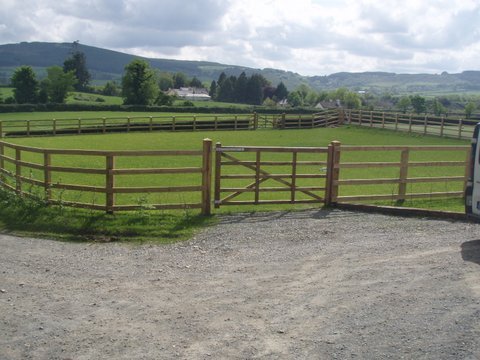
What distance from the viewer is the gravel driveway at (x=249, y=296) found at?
532cm

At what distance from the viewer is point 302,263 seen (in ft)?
26.9

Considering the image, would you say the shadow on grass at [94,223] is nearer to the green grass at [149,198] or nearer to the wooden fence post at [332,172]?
the green grass at [149,198]

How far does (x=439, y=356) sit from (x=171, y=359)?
2423 mm

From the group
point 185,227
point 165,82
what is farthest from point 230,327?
point 165,82

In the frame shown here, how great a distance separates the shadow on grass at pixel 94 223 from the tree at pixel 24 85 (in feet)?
284

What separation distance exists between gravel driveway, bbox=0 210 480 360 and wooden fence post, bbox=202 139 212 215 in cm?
130

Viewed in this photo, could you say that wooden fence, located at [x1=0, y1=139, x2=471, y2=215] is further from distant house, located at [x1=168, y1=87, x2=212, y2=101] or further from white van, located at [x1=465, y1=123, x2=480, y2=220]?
distant house, located at [x1=168, y1=87, x2=212, y2=101]

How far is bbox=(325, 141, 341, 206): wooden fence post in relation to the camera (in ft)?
40.0

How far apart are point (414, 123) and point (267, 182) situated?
107ft

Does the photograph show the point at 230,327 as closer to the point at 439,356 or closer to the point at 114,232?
the point at 439,356

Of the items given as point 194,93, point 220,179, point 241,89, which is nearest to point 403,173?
point 220,179

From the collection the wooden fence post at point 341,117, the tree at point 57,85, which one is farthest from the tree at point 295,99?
the wooden fence post at point 341,117

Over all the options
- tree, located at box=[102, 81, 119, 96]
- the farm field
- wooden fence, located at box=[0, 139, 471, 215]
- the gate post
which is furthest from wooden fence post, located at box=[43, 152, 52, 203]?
tree, located at box=[102, 81, 119, 96]

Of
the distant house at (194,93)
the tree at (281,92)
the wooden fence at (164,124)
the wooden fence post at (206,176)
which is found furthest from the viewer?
the distant house at (194,93)
